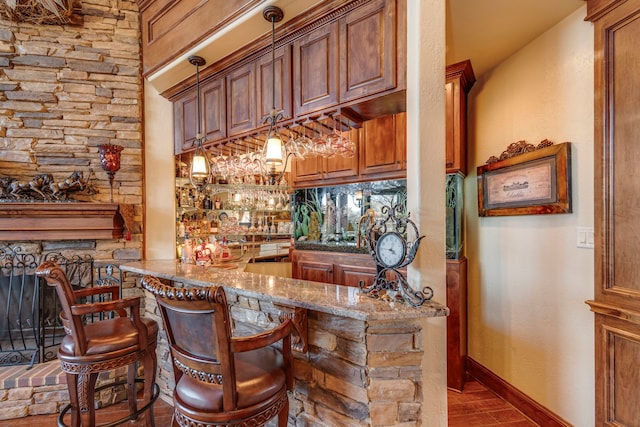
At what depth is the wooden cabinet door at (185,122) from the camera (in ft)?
9.17

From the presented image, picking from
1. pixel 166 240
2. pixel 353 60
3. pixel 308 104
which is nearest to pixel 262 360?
pixel 308 104

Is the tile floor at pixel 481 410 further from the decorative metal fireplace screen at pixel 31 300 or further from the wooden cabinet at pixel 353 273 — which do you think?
the decorative metal fireplace screen at pixel 31 300

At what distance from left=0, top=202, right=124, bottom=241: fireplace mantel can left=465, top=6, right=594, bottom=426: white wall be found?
333 centimetres

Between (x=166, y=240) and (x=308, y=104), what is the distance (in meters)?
2.06

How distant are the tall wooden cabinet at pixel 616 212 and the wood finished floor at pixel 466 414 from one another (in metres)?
0.59

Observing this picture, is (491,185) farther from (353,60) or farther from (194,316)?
(194,316)

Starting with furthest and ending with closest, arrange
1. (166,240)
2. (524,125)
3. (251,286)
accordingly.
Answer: (166,240) < (524,125) < (251,286)

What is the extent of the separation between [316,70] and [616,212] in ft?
6.13

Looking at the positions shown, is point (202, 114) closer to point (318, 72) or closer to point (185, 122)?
point (185, 122)

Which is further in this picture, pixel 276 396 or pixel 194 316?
pixel 276 396

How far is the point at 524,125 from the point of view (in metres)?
2.31

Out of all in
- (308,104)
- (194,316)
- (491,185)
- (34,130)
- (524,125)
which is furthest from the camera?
(34,130)

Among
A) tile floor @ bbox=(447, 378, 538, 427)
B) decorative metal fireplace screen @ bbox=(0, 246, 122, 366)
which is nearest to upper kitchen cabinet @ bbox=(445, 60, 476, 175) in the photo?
tile floor @ bbox=(447, 378, 538, 427)

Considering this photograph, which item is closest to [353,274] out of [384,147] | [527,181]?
[384,147]
